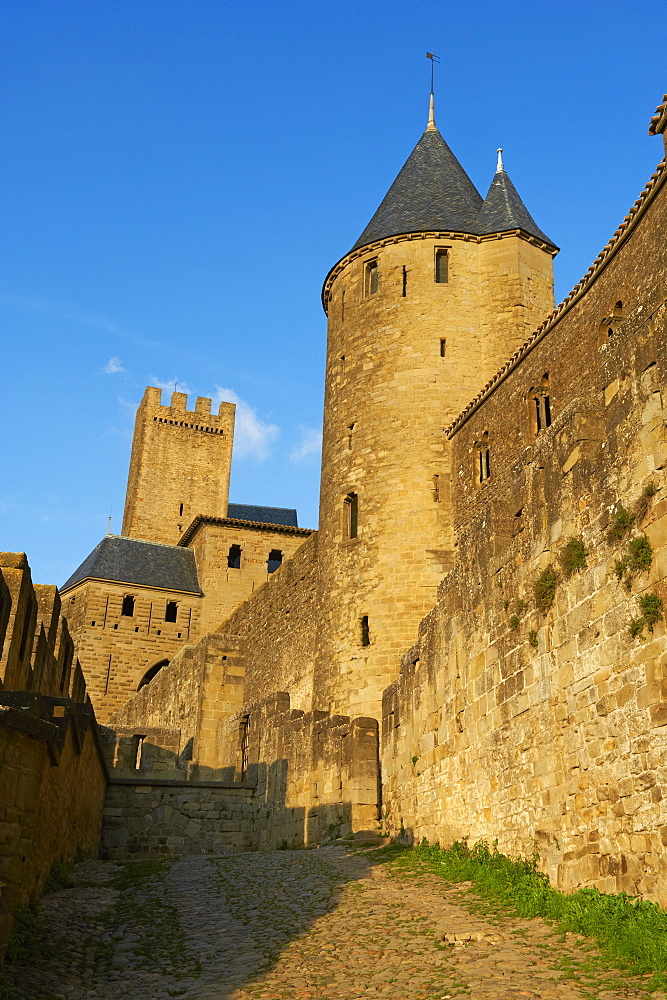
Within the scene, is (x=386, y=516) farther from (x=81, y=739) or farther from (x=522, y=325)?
(x=81, y=739)

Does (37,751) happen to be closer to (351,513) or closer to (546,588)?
(546,588)

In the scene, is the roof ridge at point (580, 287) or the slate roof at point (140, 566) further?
the slate roof at point (140, 566)

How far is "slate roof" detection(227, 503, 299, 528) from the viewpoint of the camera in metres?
56.8

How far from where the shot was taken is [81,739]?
12477 mm

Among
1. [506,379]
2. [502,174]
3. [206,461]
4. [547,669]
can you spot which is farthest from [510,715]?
[206,461]

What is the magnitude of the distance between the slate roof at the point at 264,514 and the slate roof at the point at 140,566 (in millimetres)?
17083

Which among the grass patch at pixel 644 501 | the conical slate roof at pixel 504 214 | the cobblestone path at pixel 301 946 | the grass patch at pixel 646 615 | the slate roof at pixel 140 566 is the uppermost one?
the conical slate roof at pixel 504 214

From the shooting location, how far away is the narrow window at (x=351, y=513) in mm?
21016

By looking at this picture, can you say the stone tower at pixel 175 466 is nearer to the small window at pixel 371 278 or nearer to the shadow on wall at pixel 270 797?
the small window at pixel 371 278

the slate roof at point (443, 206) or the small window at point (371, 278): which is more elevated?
the slate roof at point (443, 206)

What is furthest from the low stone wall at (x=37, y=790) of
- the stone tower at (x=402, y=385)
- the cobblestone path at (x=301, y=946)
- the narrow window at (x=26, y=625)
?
the stone tower at (x=402, y=385)

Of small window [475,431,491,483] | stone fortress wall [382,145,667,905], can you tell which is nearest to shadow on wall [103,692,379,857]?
stone fortress wall [382,145,667,905]

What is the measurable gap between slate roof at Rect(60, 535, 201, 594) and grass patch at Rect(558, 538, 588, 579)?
29.4 metres

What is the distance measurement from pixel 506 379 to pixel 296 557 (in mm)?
8688
